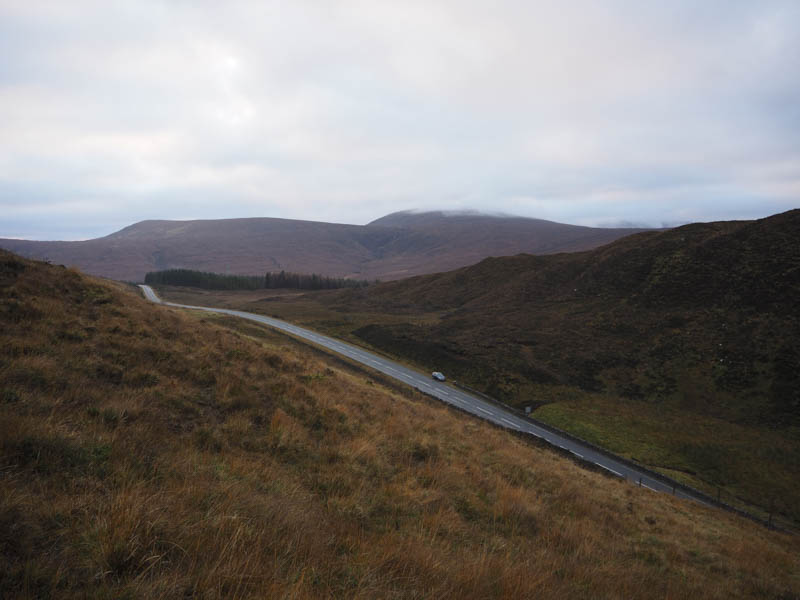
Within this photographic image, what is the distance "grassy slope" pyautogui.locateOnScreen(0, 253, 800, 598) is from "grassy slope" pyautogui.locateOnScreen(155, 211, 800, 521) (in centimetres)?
2077

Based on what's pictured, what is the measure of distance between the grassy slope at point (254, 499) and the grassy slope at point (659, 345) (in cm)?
2077

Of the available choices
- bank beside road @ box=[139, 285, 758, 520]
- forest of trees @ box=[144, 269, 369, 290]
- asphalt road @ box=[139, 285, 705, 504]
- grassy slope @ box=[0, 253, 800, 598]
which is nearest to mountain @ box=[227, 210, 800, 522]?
bank beside road @ box=[139, 285, 758, 520]

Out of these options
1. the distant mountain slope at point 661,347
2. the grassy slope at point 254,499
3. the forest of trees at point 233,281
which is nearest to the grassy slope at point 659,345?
the distant mountain slope at point 661,347

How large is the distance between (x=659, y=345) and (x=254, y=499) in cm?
5119

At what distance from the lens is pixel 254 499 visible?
172 inches

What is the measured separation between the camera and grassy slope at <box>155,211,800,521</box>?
90.3 ft

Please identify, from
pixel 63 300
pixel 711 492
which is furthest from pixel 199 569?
pixel 711 492

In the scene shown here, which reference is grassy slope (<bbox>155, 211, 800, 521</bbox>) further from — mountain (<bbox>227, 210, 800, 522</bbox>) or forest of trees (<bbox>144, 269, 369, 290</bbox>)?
forest of trees (<bbox>144, 269, 369, 290</bbox>)

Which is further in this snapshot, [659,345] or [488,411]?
[659,345]

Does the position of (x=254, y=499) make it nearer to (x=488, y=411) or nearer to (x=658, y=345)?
(x=488, y=411)

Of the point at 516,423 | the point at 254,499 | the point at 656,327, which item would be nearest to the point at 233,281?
the point at 516,423

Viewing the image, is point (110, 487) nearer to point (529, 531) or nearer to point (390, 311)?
point (529, 531)

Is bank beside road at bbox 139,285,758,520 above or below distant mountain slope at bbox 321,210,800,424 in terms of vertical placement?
below

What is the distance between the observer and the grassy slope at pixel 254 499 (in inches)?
121
